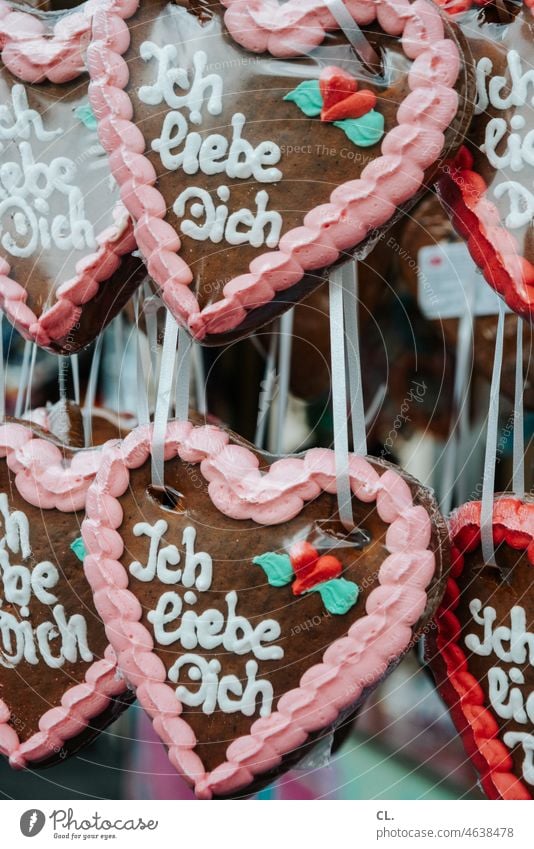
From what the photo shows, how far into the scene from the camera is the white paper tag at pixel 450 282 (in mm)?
826

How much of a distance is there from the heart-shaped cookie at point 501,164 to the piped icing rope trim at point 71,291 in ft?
0.92

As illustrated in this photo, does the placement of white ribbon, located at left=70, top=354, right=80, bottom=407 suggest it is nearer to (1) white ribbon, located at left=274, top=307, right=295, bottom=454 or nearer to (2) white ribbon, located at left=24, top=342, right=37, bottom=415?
(2) white ribbon, located at left=24, top=342, right=37, bottom=415

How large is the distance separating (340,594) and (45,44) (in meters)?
0.54

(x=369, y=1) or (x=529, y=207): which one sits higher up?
(x=369, y=1)

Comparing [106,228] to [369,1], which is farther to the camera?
[106,228]

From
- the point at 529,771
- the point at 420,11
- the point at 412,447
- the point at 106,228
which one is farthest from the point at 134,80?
the point at 529,771

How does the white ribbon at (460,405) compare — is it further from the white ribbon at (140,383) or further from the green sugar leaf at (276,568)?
the white ribbon at (140,383)

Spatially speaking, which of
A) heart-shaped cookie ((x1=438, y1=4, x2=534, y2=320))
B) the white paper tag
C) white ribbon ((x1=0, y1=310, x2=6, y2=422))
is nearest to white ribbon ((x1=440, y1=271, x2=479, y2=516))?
the white paper tag

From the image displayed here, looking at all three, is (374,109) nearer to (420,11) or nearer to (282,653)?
(420,11)

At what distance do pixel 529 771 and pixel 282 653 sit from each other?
0.22 meters

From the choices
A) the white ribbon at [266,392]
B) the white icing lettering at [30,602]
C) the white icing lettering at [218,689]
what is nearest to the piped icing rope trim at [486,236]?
the white ribbon at [266,392]

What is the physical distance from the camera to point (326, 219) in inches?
27.5

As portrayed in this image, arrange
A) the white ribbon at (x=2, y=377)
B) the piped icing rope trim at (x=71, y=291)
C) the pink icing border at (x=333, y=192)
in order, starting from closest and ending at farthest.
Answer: the pink icing border at (x=333, y=192), the piped icing rope trim at (x=71, y=291), the white ribbon at (x=2, y=377)
